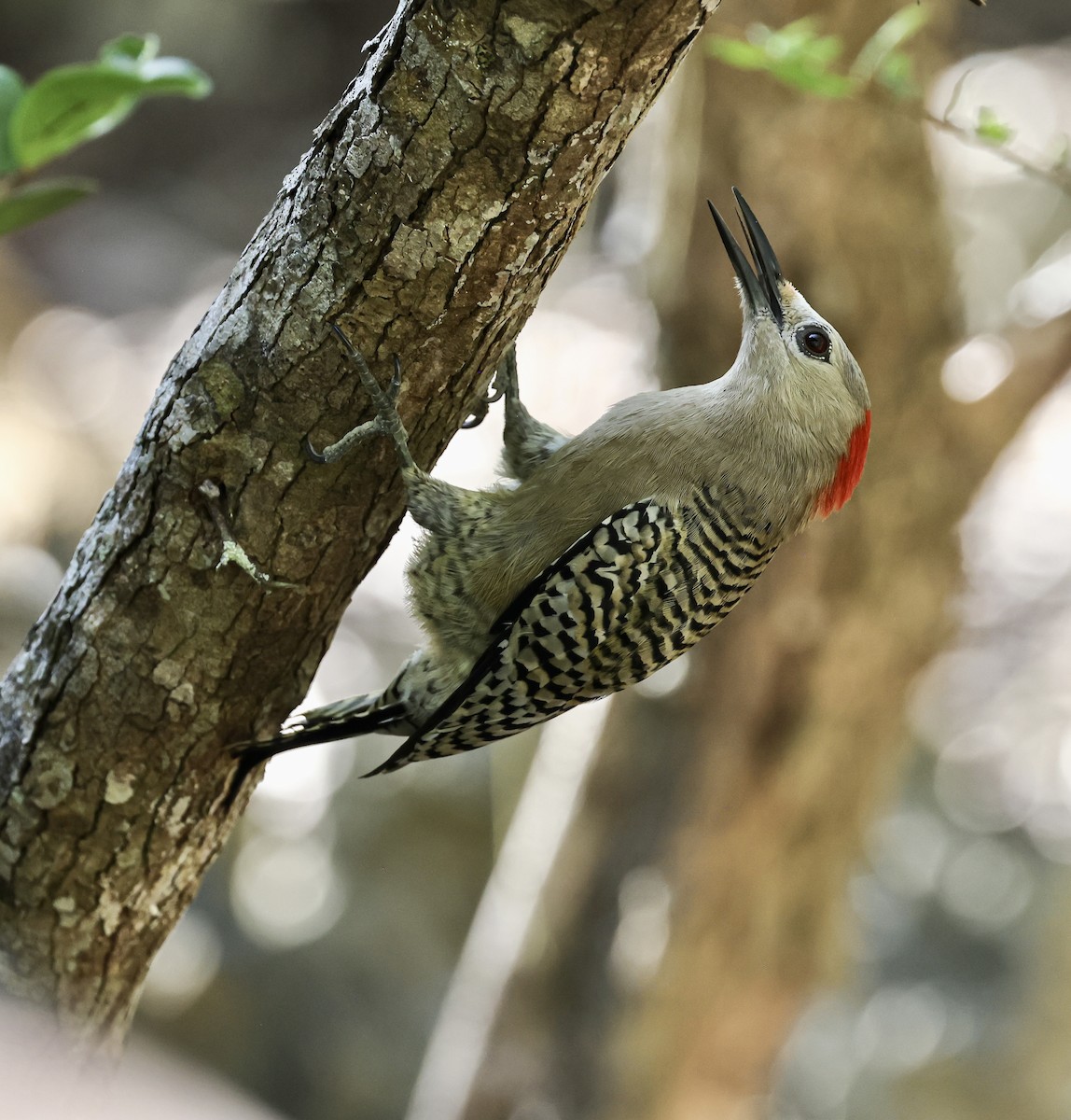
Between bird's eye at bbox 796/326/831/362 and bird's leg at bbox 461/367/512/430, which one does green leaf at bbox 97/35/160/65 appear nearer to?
bird's leg at bbox 461/367/512/430

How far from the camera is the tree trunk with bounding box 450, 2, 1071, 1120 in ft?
11.9

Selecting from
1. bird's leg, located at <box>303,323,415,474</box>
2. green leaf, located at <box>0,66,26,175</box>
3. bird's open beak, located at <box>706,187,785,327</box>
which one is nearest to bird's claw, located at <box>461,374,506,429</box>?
bird's leg, located at <box>303,323,415,474</box>

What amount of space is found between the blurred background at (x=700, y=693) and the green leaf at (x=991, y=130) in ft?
1.57

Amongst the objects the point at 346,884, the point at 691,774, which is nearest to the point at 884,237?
the point at 691,774

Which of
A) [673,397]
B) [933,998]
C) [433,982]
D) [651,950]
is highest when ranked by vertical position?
[673,397]

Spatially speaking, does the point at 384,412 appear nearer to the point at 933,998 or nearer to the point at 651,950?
the point at 651,950

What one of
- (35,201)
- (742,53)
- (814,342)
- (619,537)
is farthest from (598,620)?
(35,201)

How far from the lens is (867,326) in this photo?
146 inches

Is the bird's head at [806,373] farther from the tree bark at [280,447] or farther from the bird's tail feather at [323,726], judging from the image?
the bird's tail feather at [323,726]

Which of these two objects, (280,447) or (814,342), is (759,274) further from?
(280,447)

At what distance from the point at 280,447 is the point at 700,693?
7.37 feet

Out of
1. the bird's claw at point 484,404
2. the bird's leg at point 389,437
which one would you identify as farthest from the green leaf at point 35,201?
the bird's claw at point 484,404

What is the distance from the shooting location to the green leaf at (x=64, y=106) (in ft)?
5.82

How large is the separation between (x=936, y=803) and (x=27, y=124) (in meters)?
6.08
